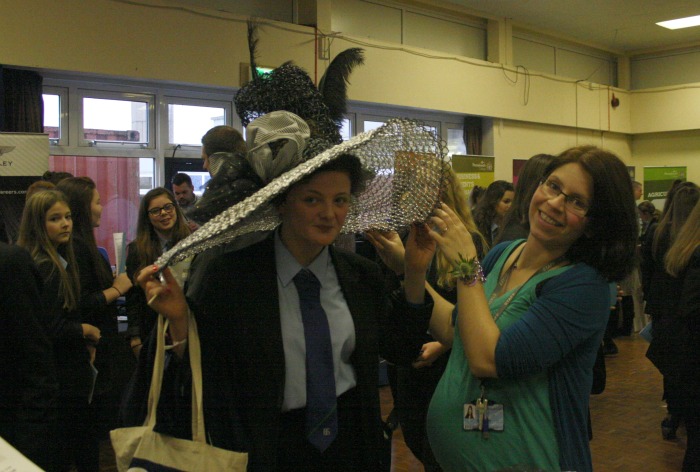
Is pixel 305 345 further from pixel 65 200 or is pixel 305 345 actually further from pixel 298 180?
pixel 65 200

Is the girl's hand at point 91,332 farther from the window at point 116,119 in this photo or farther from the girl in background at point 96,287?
the window at point 116,119

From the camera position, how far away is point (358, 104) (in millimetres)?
7902

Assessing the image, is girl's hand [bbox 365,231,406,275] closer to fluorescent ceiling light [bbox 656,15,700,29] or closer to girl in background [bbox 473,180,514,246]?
girl in background [bbox 473,180,514,246]

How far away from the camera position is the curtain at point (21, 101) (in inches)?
211

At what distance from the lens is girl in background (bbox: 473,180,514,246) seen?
4.23 m

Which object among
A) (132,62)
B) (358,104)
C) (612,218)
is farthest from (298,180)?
(358,104)

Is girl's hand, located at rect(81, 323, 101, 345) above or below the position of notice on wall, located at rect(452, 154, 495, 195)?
below

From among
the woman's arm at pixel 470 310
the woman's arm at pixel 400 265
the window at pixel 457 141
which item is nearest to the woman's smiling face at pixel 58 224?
the woman's arm at pixel 400 265

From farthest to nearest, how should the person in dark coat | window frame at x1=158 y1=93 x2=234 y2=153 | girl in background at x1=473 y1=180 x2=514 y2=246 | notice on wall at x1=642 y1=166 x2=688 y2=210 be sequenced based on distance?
notice on wall at x1=642 y1=166 x2=688 y2=210, window frame at x1=158 y1=93 x2=234 y2=153, girl in background at x1=473 y1=180 x2=514 y2=246, the person in dark coat

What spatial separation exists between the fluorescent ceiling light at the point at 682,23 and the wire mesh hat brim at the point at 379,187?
9.44 metres

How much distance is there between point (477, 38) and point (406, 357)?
8535mm

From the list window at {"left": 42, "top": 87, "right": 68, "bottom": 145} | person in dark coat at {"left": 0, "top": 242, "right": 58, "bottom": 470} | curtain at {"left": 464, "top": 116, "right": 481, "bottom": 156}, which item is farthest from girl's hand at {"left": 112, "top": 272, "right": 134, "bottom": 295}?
curtain at {"left": 464, "top": 116, "right": 481, "bottom": 156}

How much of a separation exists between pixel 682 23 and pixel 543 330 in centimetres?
990

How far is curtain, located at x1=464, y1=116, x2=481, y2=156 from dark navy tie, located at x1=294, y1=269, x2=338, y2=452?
8.20 m
